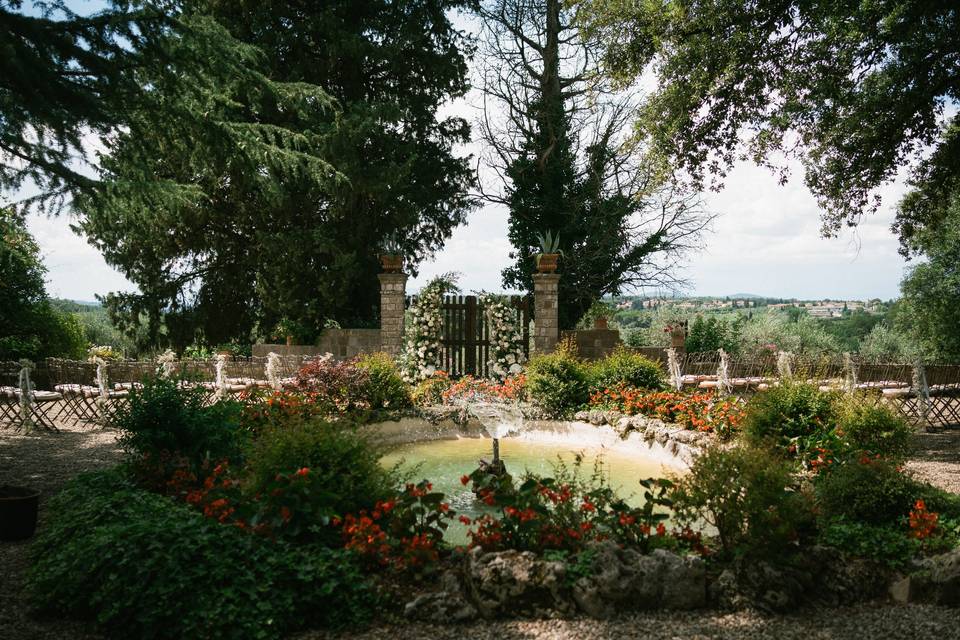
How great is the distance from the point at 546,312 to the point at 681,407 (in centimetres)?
493

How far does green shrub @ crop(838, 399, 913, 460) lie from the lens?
5852mm

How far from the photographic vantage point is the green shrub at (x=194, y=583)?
10.1 ft

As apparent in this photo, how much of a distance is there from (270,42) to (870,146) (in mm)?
12590

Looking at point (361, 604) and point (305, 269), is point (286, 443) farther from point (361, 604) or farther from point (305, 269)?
point (305, 269)

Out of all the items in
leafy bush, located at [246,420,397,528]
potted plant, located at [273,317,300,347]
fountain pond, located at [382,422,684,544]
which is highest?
potted plant, located at [273,317,300,347]

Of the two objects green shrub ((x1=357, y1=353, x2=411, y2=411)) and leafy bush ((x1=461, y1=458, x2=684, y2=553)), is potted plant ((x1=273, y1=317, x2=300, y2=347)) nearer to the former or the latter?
green shrub ((x1=357, y1=353, x2=411, y2=411))

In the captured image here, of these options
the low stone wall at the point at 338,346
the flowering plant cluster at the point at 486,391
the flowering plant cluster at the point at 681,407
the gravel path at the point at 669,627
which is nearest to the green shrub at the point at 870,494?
the gravel path at the point at 669,627

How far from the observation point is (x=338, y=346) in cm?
1349

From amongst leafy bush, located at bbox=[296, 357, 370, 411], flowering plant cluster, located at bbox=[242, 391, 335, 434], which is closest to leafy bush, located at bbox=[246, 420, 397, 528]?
flowering plant cluster, located at bbox=[242, 391, 335, 434]

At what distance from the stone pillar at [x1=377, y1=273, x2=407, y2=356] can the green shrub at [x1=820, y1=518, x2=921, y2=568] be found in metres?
9.38

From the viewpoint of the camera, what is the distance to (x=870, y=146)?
9.58 metres

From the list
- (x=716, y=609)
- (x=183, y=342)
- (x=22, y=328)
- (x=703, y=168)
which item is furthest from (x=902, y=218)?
(x=22, y=328)

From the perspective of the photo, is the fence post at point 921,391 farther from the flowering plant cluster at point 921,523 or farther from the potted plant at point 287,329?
the potted plant at point 287,329

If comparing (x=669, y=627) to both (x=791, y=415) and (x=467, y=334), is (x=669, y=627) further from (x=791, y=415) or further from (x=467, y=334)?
(x=467, y=334)
